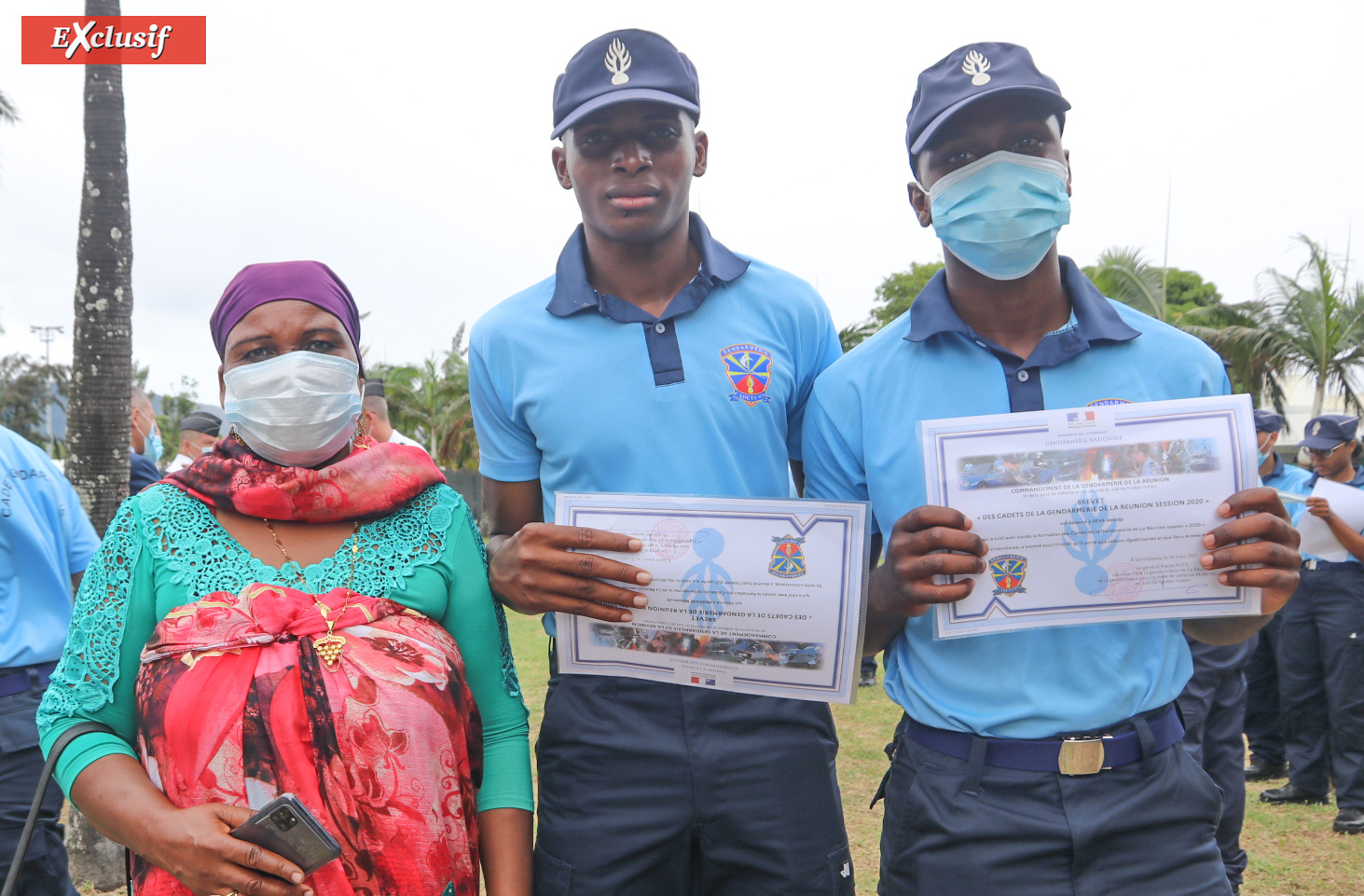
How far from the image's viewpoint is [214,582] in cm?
204

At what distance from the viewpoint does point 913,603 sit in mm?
1973

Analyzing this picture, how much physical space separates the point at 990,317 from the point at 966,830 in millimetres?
1118

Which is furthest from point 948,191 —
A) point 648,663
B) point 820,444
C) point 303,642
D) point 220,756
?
point 220,756

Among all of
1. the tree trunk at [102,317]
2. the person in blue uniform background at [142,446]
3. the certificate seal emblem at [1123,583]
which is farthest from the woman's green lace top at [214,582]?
the person in blue uniform background at [142,446]

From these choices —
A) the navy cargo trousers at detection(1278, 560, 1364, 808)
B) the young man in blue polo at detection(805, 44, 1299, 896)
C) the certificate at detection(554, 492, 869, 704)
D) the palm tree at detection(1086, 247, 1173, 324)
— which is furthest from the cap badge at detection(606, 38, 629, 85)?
the palm tree at detection(1086, 247, 1173, 324)

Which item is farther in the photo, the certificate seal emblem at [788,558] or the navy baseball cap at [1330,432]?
the navy baseball cap at [1330,432]

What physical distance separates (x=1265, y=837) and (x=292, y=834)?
21.1 feet

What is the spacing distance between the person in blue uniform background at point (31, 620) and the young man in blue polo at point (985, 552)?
2.86m

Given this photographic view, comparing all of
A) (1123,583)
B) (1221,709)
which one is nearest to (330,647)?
(1123,583)

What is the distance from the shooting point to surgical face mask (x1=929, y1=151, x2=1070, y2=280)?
2182 millimetres

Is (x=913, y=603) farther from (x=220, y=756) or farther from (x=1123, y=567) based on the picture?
(x=220, y=756)

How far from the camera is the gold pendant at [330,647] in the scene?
1.98 metres

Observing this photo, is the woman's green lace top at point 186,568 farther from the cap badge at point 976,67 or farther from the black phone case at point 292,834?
the cap badge at point 976,67

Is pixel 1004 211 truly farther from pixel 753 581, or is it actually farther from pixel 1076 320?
pixel 753 581
